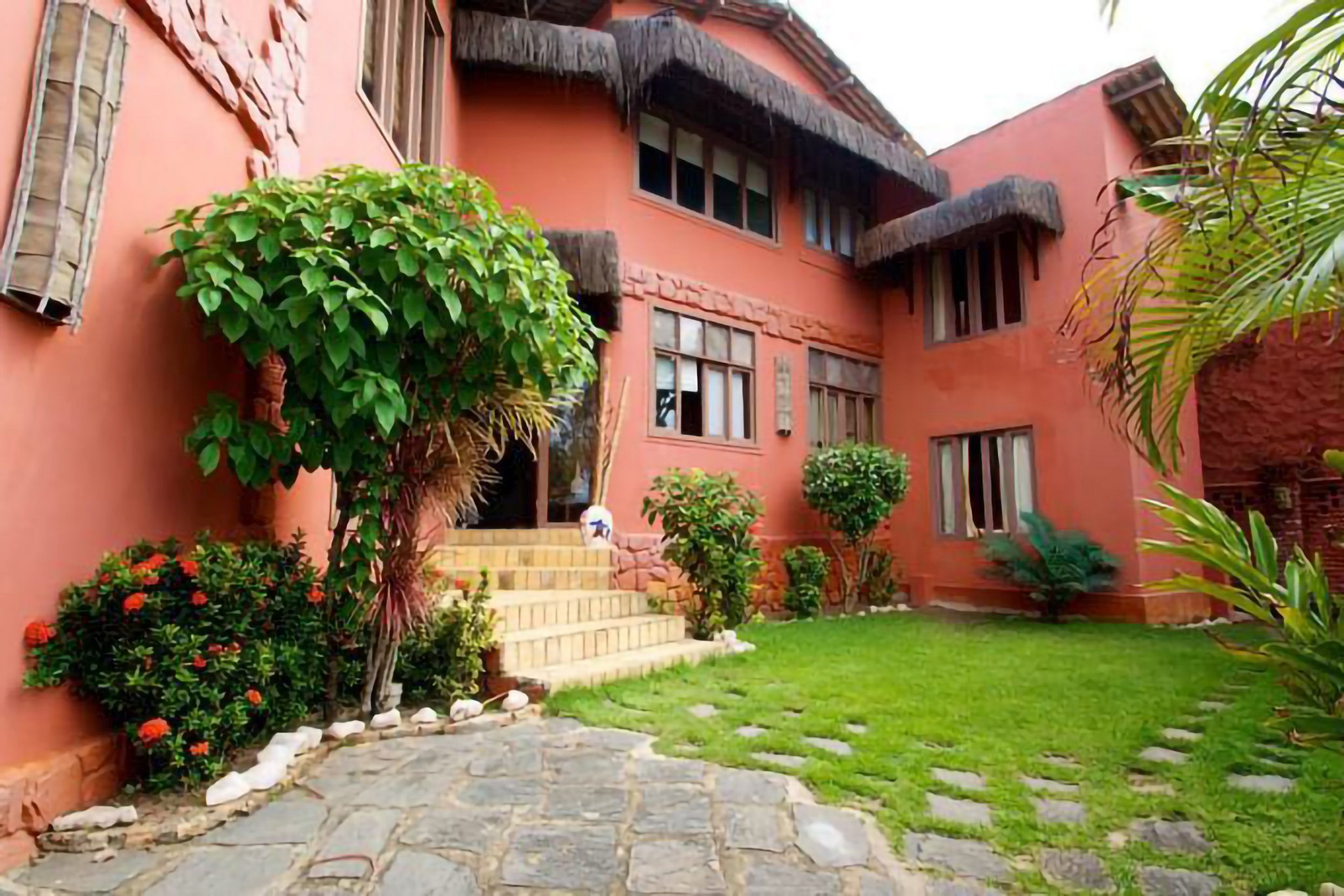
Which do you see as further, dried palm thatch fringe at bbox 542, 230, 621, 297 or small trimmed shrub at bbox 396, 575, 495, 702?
dried palm thatch fringe at bbox 542, 230, 621, 297

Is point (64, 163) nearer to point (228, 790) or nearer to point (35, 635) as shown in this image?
point (35, 635)

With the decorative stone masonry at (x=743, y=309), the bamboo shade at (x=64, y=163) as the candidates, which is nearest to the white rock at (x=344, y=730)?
the bamboo shade at (x=64, y=163)

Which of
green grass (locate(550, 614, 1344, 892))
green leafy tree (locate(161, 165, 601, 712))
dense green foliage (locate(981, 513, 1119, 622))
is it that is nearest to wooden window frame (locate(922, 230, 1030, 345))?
dense green foliage (locate(981, 513, 1119, 622))

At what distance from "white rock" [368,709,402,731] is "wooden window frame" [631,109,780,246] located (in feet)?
18.6

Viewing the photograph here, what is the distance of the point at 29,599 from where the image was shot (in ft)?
7.27

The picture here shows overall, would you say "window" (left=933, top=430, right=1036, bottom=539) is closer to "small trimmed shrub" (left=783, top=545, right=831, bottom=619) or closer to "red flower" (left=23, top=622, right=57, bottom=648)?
"small trimmed shrub" (left=783, top=545, right=831, bottom=619)

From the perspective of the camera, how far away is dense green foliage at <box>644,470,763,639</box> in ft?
18.6

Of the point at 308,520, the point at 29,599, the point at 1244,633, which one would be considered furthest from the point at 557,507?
the point at 1244,633

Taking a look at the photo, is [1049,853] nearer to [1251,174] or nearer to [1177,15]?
[1251,174]

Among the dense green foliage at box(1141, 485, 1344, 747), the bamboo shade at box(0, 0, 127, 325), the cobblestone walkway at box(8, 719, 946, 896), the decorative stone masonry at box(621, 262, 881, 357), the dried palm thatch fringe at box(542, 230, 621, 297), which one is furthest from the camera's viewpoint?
the decorative stone masonry at box(621, 262, 881, 357)

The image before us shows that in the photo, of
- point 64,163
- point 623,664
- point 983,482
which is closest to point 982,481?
point 983,482

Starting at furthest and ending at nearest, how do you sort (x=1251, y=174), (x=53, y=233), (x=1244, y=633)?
(x=1244, y=633)
(x=53, y=233)
(x=1251, y=174)

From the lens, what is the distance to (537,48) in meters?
6.71

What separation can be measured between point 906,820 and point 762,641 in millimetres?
3473
